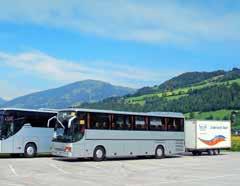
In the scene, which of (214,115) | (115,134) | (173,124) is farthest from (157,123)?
(214,115)

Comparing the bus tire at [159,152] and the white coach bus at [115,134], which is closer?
the white coach bus at [115,134]

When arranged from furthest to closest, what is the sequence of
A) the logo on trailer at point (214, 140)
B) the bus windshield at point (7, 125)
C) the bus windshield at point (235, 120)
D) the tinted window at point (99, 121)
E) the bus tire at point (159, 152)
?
the bus windshield at point (235, 120)
the logo on trailer at point (214, 140)
the bus tire at point (159, 152)
the bus windshield at point (7, 125)
the tinted window at point (99, 121)

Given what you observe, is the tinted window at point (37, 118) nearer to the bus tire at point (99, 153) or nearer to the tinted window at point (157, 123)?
the bus tire at point (99, 153)

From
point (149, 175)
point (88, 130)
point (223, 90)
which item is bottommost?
point (149, 175)

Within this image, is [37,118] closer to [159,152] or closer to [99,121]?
[99,121]

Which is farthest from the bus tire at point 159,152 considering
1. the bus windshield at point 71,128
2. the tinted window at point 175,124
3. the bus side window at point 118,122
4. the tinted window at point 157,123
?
the bus windshield at point 71,128

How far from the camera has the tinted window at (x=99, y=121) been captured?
95.8 ft

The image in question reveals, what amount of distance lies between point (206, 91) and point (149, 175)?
112502mm

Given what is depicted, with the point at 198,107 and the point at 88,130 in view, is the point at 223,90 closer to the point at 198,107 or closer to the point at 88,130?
the point at 198,107

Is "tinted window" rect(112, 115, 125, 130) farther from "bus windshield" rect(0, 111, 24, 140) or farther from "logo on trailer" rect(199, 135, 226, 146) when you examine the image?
"logo on trailer" rect(199, 135, 226, 146)

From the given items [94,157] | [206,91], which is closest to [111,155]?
[94,157]

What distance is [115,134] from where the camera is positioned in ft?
100

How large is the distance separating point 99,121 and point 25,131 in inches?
187

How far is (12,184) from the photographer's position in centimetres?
1661
